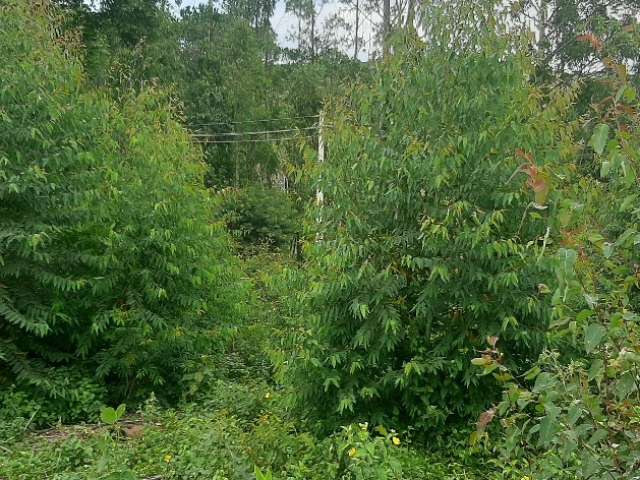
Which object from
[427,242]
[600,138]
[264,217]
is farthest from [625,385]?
[264,217]

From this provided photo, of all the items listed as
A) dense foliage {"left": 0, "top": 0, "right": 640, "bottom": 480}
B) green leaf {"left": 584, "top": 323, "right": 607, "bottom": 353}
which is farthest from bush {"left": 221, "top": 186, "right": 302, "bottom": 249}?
green leaf {"left": 584, "top": 323, "right": 607, "bottom": 353}

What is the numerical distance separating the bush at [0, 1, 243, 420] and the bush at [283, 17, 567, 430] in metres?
2.27

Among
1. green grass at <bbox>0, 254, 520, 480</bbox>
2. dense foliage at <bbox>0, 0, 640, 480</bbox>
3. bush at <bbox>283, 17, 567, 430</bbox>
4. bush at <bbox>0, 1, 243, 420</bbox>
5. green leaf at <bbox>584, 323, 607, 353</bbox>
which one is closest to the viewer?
green leaf at <bbox>584, 323, 607, 353</bbox>

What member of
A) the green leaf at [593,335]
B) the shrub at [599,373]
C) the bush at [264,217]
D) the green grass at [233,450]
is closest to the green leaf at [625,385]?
the shrub at [599,373]

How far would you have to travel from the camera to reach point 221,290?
7293 mm

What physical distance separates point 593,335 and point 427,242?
274 centimetres

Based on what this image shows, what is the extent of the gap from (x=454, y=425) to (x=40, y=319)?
397 cm

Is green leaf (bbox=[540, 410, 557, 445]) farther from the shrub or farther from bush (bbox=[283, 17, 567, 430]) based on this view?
bush (bbox=[283, 17, 567, 430])

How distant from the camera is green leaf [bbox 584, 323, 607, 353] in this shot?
159 centimetres

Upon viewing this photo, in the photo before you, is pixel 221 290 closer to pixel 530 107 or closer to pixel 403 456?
pixel 403 456

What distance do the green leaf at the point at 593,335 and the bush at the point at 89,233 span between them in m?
4.86

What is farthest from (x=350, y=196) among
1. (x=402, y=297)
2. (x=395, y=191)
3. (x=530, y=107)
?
(x=530, y=107)

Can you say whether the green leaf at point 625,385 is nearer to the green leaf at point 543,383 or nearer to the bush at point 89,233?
the green leaf at point 543,383

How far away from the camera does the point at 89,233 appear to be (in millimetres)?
6395
